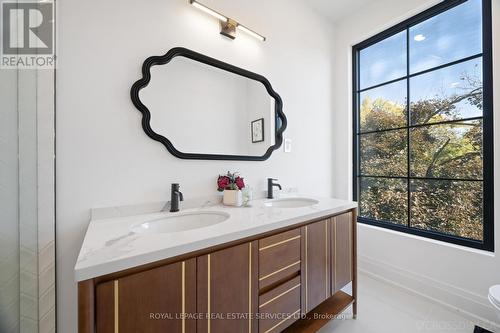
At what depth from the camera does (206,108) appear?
1.47 meters

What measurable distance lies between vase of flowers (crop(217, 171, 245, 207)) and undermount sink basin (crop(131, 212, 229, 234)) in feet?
0.63

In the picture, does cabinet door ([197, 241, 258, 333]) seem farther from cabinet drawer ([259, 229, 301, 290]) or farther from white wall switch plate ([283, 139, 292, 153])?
white wall switch plate ([283, 139, 292, 153])

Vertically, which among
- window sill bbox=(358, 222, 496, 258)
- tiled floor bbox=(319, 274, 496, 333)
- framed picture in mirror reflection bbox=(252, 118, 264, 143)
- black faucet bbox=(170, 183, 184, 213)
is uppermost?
framed picture in mirror reflection bbox=(252, 118, 264, 143)

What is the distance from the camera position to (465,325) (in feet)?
4.71

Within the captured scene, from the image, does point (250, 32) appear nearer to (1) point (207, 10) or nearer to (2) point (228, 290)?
(1) point (207, 10)

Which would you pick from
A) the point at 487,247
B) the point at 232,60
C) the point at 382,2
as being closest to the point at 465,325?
the point at 487,247

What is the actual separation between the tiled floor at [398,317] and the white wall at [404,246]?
12 centimetres

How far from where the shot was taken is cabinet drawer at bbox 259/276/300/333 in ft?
3.34

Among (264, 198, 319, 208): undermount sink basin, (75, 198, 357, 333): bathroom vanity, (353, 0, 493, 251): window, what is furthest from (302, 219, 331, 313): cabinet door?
(353, 0, 493, 251): window

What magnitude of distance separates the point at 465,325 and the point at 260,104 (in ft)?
7.12

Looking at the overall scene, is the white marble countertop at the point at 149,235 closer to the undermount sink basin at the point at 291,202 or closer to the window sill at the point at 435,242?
the undermount sink basin at the point at 291,202

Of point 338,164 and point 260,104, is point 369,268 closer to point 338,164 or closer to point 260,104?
point 338,164

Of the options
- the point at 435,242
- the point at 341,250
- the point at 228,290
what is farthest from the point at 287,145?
the point at 435,242

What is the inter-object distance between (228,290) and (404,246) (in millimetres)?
1826
